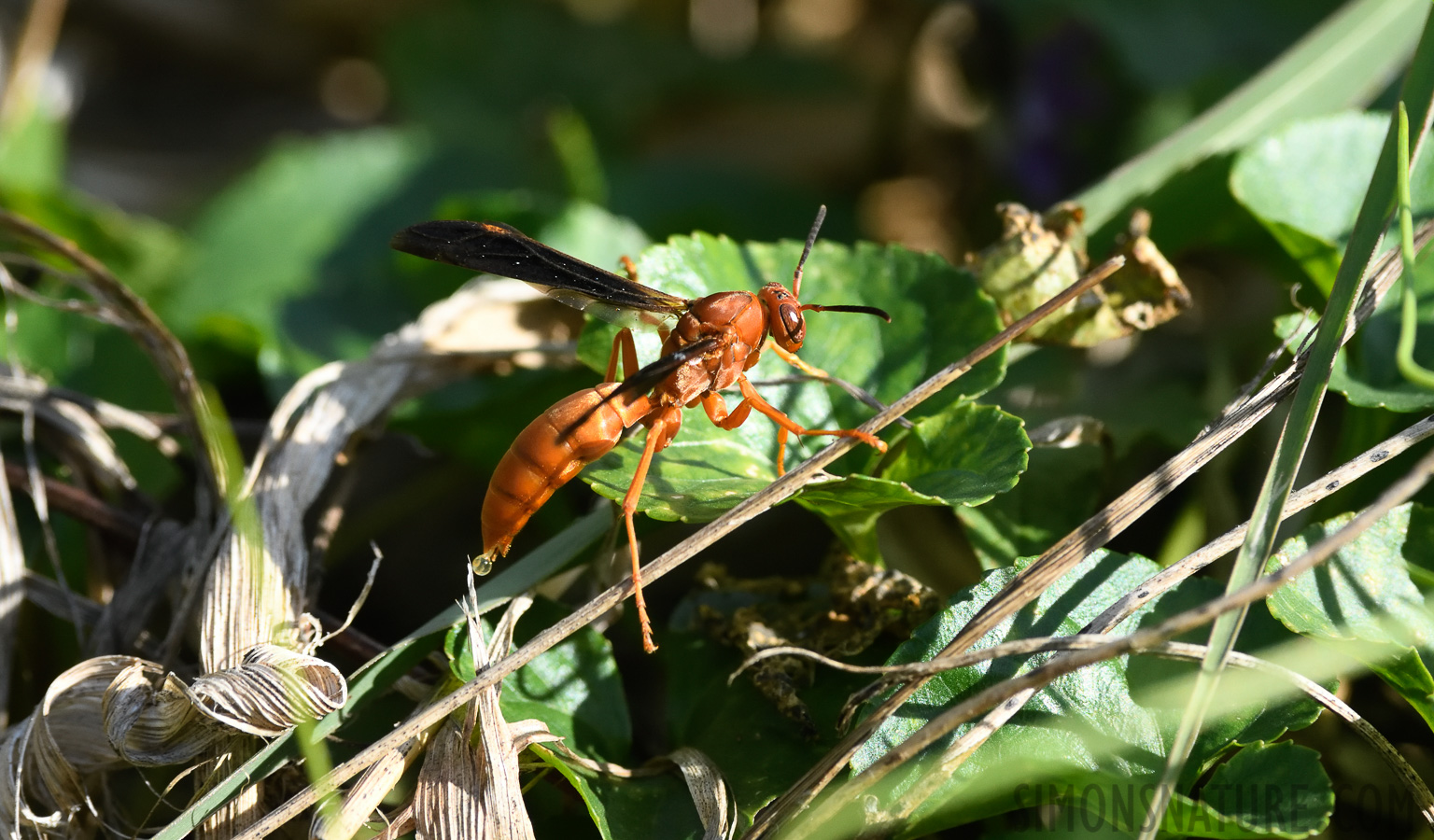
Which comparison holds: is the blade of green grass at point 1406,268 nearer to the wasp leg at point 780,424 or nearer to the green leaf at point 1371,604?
the green leaf at point 1371,604

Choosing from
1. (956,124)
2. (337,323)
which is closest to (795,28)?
(956,124)

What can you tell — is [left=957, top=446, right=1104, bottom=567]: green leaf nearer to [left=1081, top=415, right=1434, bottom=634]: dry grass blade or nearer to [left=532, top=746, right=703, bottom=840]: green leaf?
[left=1081, top=415, right=1434, bottom=634]: dry grass blade

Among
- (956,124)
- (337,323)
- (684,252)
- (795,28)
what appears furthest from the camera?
(795,28)

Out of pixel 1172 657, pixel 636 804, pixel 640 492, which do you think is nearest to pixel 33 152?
pixel 640 492

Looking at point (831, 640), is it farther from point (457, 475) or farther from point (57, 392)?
point (57, 392)

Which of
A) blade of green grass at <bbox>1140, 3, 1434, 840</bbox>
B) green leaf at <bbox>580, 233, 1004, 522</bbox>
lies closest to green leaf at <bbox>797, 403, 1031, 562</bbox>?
green leaf at <bbox>580, 233, 1004, 522</bbox>

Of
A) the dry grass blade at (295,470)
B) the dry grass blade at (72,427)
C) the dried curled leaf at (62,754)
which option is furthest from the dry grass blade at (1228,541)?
the dry grass blade at (72,427)

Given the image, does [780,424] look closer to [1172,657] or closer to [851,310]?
[851,310]
